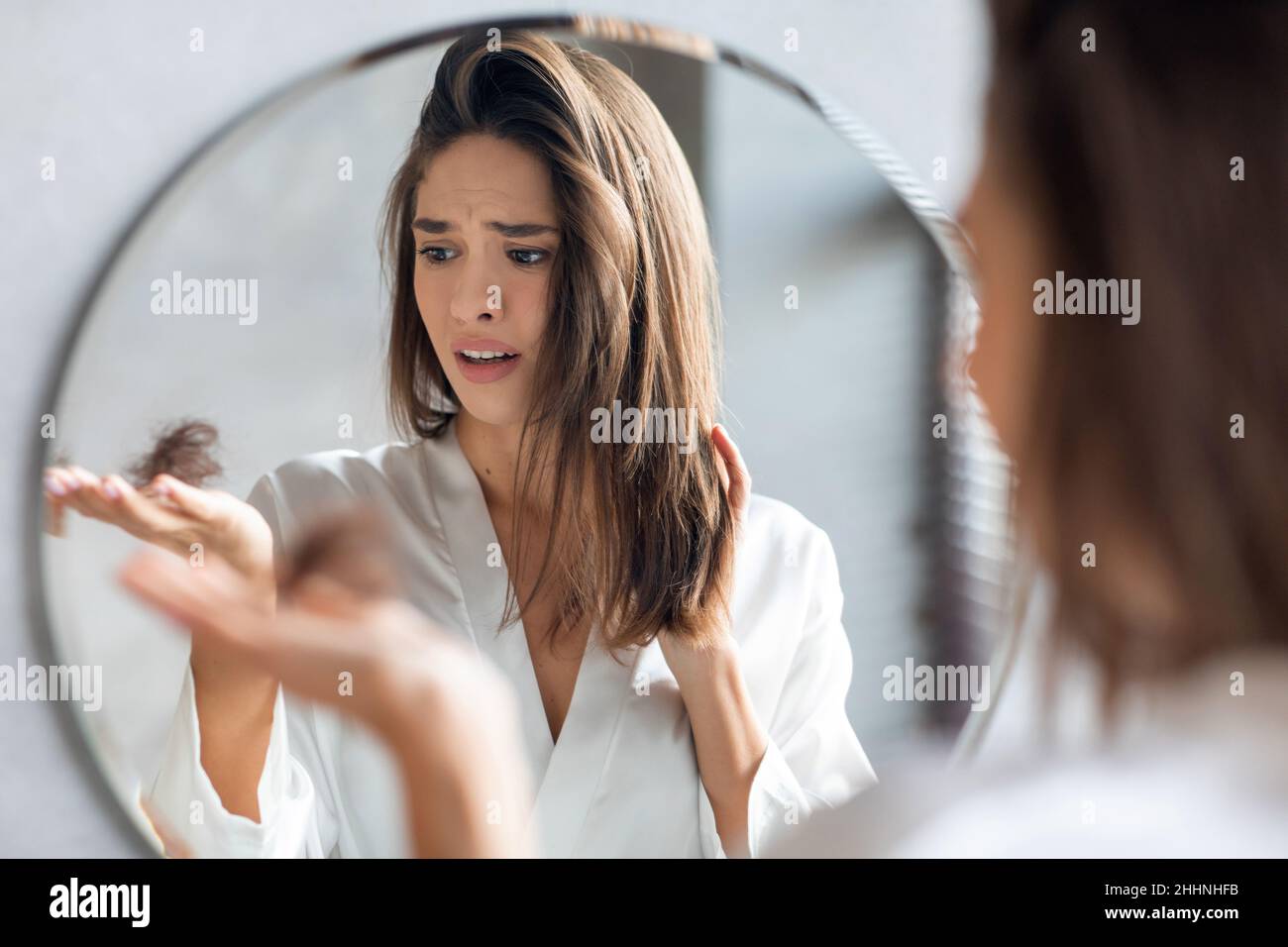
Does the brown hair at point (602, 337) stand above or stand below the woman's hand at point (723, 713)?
above

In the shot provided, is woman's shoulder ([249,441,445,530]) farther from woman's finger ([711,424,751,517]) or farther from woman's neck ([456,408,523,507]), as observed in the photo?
woman's finger ([711,424,751,517])

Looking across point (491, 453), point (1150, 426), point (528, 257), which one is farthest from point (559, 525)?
point (1150, 426)

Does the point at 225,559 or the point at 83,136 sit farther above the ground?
the point at 83,136

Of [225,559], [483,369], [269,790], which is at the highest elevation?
[483,369]

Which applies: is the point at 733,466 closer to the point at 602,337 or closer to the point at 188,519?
the point at 602,337

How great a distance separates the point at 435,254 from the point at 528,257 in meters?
0.06

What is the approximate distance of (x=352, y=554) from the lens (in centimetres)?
64

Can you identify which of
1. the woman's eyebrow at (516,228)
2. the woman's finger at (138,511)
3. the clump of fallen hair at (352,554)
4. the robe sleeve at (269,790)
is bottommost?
the robe sleeve at (269,790)

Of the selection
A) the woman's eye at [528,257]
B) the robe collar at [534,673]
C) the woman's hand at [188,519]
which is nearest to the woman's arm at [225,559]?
the woman's hand at [188,519]

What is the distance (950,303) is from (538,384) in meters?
0.26

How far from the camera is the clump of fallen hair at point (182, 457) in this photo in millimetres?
619

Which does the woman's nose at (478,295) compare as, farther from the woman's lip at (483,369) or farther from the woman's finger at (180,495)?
the woman's finger at (180,495)

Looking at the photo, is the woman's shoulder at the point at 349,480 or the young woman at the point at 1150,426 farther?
the woman's shoulder at the point at 349,480
